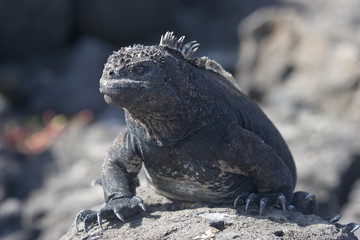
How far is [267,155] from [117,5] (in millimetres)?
10673

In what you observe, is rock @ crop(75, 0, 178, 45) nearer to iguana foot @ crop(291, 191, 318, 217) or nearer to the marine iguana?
the marine iguana

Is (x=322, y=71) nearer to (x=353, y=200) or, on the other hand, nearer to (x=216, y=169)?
(x=353, y=200)

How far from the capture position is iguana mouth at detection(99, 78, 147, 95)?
3.29 metres

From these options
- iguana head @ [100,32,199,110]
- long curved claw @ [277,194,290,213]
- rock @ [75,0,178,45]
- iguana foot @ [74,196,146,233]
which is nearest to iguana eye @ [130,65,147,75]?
iguana head @ [100,32,199,110]

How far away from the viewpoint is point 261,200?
3854 mm

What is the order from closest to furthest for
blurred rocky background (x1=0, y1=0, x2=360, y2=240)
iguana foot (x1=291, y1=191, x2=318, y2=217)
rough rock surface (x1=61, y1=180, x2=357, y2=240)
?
rough rock surface (x1=61, y1=180, x2=357, y2=240) < iguana foot (x1=291, y1=191, x2=318, y2=217) < blurred rocky background (x1=0, y1=0, x2=360, y2=240)

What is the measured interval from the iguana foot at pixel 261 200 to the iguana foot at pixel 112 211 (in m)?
0.69

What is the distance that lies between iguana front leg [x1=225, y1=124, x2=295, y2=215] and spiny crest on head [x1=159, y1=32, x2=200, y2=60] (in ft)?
1.88

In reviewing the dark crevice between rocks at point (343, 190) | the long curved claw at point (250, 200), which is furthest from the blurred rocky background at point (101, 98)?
the long curved claw at point (250, 200)

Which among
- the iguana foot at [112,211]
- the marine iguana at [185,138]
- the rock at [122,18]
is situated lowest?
the iguana foot at [112,211]

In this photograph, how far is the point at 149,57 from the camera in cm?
346

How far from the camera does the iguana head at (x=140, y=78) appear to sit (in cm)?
331

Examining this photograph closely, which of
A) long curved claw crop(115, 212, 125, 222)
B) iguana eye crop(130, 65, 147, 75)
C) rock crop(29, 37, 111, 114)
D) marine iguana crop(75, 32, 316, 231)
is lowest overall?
long curved claw crop(115, 212, 125, 222)

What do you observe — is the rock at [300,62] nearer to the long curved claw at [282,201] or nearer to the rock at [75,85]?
the rock at [75,85]
